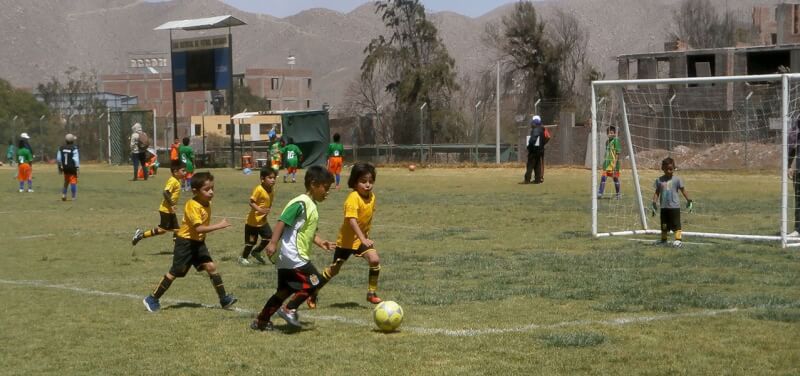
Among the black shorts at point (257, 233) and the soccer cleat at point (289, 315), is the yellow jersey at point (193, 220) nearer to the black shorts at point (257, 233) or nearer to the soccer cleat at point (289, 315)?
the soccer cleat at point (289, 315)

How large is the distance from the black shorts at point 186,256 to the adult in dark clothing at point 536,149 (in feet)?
74.1

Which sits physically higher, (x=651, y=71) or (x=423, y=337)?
(x=651, y=71)

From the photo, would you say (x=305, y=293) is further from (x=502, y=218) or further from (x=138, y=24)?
(x=138, y=24)

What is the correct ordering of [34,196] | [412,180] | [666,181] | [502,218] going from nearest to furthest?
[666,181], [502,218], [34,196], [412,180]

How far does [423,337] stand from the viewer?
8.83 metres

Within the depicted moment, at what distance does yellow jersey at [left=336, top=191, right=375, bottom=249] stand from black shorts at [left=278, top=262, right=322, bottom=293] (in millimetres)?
1322

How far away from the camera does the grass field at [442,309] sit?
26.2 ft

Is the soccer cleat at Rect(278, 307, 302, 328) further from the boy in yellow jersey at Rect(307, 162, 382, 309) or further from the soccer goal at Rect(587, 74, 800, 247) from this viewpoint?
the soccer goal at Rect(587, 74, 800, 247)

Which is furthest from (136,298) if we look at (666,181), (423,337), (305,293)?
(666,181)

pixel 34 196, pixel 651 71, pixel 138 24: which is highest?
pixel 138 24

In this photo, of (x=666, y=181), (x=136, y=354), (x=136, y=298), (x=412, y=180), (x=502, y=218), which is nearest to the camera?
(x=136, y=354)

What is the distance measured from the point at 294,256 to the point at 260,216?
5291mm

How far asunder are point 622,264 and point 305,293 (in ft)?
18.5

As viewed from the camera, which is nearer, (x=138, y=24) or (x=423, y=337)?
(x=423, y=337)
